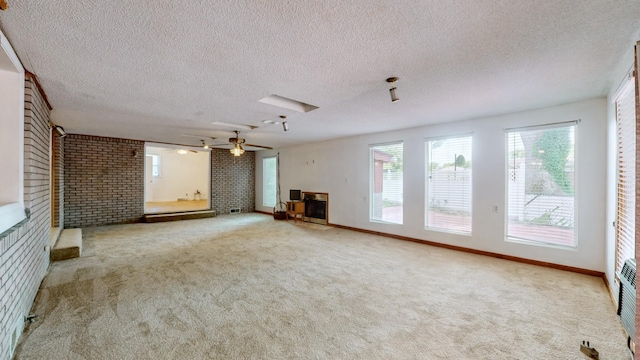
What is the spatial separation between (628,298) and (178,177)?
13.6 metres

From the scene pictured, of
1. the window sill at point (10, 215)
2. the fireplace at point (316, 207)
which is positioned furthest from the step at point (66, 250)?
the fireplace at point (316, 207)

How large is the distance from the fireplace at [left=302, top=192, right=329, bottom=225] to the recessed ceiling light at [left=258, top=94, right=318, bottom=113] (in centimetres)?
363

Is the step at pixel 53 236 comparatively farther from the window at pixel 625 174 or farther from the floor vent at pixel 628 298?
the window at pixel 625 174

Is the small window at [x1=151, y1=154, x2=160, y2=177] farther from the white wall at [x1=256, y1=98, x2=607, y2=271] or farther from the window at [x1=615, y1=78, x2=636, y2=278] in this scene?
the window at [x1=615, y1=78, x2=636, y2=278]

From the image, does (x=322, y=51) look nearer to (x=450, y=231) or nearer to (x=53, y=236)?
(x=450, y=231)

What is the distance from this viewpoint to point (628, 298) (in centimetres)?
191

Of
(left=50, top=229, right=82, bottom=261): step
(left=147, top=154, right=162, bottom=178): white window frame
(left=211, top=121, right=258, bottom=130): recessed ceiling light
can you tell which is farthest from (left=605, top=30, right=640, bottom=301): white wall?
(left=147, top=154, right=162, bottom=178): white window frame

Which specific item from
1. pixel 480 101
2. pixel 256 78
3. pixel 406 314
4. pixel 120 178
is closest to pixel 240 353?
pixel 406 314

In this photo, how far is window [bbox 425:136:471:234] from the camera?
471 centimetres

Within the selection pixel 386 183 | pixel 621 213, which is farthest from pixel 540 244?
pixel 386 183

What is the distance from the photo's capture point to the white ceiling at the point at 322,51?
164 centimetres

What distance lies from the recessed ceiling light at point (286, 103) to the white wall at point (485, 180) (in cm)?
251

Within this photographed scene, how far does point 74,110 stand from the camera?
400 centimetres

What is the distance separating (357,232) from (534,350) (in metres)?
4.38
